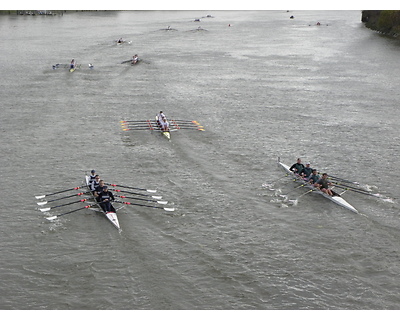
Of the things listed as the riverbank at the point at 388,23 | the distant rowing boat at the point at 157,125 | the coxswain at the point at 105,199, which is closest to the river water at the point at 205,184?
the coxswain at the point at 105,199

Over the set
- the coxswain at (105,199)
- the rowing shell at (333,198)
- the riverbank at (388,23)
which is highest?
the riverbank at (388,23)

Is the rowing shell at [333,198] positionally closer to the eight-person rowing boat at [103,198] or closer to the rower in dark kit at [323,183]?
the rower in dark kit at [323,183]

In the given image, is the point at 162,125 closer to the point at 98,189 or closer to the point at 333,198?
the point at 98,189

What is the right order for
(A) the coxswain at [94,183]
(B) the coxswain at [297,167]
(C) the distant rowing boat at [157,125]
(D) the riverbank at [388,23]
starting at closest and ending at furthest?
1. (A) the coxswain at [94,183]
2. (B) the coxswain at [297,167]
3. (C) the distant rowing boat at [157,125]
4. (D) the riverbank at [388,23]

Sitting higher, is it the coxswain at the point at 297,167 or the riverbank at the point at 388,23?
the riverbank at the point at 388,23

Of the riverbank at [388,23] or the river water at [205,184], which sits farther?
the riverbank at [388,23]

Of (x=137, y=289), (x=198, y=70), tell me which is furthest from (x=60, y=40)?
(x=137, y=289)

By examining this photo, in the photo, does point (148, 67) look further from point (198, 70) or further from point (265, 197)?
point (265, 197)
